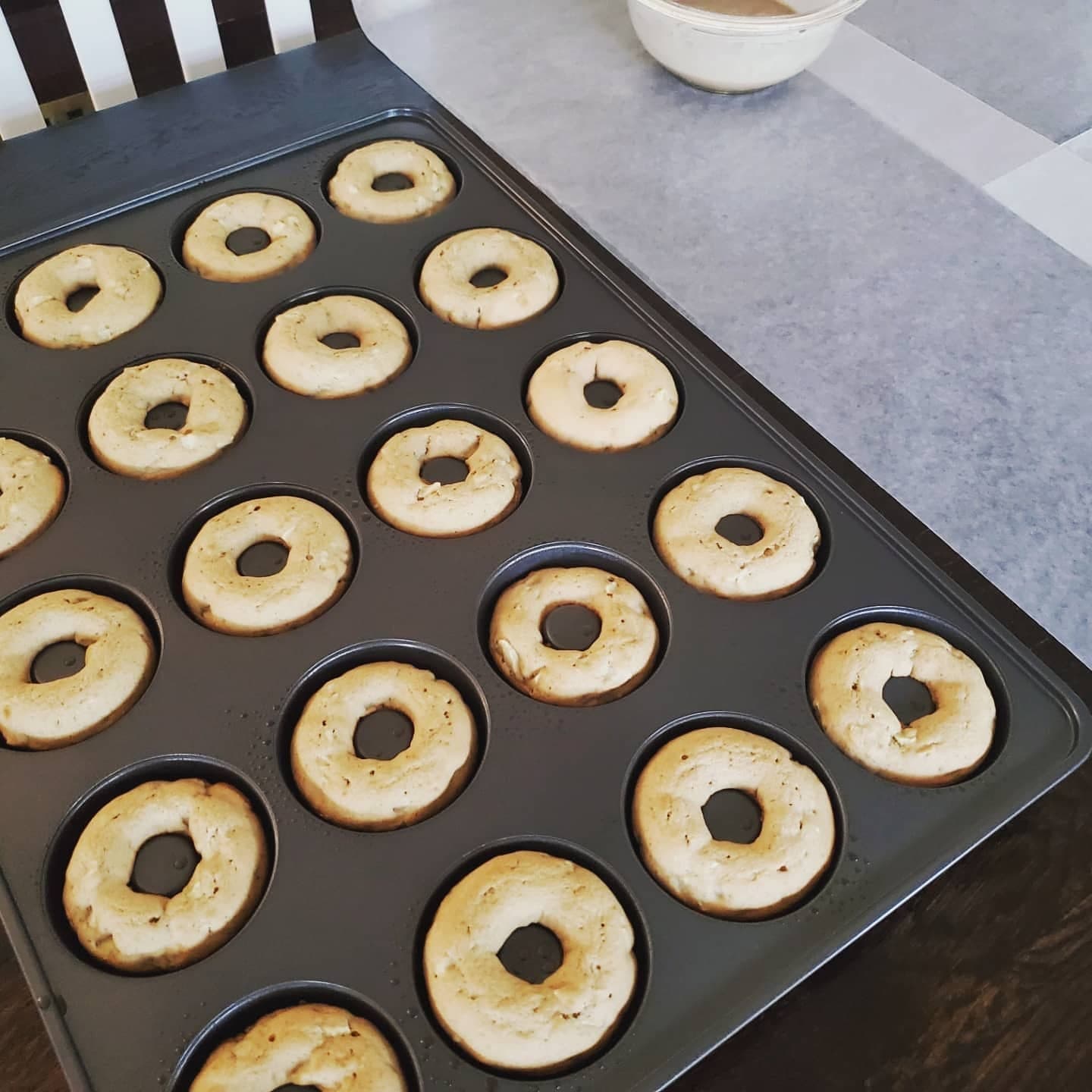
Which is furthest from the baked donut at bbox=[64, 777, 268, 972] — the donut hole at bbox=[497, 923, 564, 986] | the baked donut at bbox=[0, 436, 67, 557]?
the baked donut at bbox=[0, 436, 67, 557]

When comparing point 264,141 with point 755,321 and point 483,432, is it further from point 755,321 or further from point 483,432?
point 755,321

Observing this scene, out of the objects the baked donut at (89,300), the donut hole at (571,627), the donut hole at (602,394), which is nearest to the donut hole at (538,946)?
the donut hole at (571,627)

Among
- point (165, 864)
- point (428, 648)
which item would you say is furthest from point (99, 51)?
point (165, 864)

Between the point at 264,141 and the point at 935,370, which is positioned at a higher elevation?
the point at 264,141

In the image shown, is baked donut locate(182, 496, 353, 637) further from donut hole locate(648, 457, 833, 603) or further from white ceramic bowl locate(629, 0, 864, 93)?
white ceramic bowl locate(629, 0, 864, 93)

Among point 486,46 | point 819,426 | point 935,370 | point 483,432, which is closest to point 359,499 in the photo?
point 483,432
